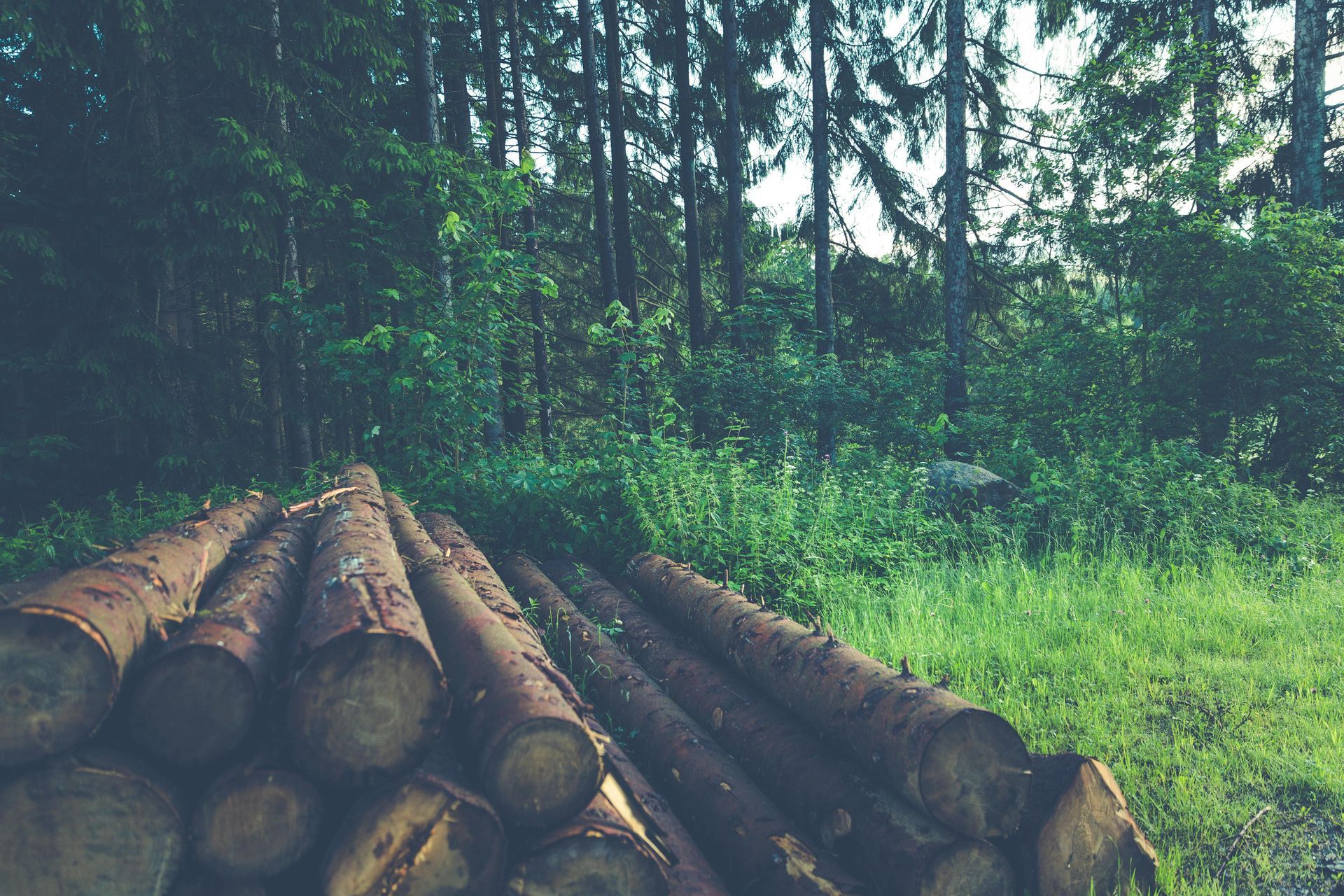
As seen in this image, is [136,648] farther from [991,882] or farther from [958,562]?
[958,562]

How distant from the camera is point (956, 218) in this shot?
13.9 m

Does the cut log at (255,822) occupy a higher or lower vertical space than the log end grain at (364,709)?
lower

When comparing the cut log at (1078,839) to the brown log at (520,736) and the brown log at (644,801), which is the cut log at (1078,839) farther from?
the brown log at (520,736)

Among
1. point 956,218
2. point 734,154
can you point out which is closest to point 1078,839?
point 956,218

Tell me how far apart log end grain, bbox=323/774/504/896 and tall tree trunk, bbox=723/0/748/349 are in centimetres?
1316

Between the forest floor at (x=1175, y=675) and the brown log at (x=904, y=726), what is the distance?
3.09 feet

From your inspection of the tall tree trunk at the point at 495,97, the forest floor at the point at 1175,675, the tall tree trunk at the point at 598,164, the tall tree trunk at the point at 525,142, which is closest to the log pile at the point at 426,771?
the forest floor at the point at 1175,675

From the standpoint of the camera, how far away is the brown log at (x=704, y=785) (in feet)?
8.07

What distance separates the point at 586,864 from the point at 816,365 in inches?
424

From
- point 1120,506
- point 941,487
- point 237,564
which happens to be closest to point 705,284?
point 941,487

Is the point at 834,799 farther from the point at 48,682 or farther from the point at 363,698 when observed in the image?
the point at 48,682

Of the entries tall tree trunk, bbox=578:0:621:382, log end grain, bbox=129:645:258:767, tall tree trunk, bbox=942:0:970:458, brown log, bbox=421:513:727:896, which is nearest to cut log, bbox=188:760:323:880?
log end grain, bbox=129:645:258:767

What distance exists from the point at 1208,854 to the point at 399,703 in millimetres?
3278

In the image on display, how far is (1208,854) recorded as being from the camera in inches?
111
